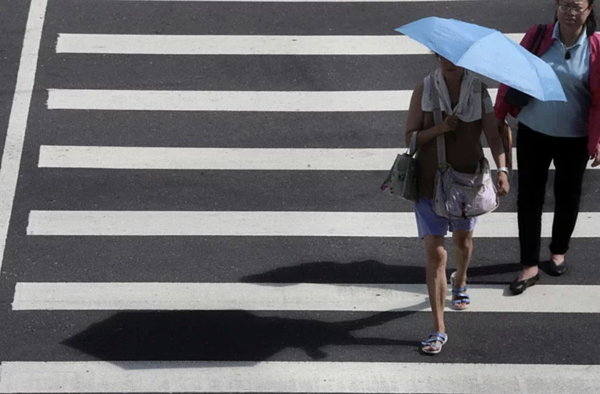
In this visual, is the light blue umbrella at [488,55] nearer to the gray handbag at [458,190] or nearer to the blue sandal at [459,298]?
the gray handbag at [458,190]

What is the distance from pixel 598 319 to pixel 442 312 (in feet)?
4.13

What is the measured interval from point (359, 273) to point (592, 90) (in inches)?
85.8

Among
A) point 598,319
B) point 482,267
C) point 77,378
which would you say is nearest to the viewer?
point 77,378

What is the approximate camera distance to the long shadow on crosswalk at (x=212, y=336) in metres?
8.00

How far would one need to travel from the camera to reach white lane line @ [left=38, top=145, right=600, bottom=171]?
10.1 metres

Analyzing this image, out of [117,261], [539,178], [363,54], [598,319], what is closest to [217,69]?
[363,54]

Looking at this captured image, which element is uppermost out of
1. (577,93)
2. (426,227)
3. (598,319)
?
(577,93)

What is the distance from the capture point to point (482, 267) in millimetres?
9023

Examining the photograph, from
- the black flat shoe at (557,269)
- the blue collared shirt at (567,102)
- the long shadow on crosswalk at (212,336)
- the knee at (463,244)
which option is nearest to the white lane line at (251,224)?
the black flat shoe at (557,269)

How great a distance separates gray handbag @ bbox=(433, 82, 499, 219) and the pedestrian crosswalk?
103 cm

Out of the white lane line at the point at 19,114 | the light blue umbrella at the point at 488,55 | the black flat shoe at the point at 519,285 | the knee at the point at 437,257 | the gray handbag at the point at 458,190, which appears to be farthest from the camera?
the white lane line at the point at 19,114

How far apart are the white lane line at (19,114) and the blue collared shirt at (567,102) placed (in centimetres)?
408

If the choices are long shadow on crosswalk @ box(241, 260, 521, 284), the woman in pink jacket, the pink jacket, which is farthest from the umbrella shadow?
the pink jacket

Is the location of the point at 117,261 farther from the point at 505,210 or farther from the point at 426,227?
the point at 505,210
